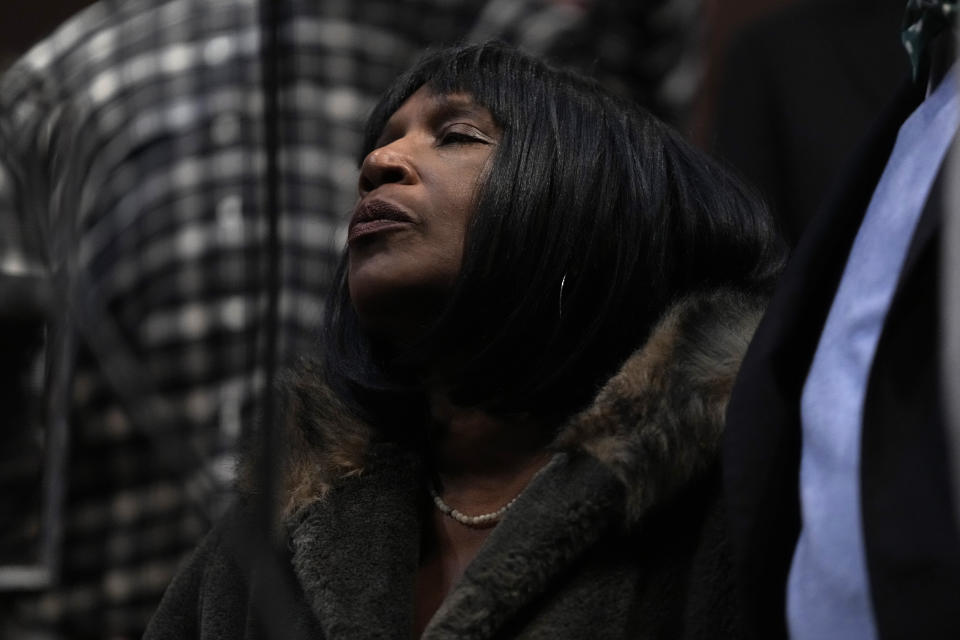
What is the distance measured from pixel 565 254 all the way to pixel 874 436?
54 cm

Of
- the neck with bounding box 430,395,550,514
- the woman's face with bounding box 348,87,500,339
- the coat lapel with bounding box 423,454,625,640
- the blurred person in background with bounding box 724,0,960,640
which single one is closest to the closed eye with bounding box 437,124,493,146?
the woman's face with bounding box 348,87,500,339

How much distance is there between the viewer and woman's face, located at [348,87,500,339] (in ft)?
4.52

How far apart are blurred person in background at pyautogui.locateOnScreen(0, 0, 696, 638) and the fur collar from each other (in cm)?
52

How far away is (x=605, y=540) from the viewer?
1.23 m

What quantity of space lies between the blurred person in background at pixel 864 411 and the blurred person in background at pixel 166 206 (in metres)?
0.81

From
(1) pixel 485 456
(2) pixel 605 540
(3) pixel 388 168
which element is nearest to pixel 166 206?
(3) pixel 388 168

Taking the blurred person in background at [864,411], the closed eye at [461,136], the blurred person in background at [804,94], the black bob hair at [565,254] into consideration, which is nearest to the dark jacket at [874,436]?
the blurred person in background at [864,411]

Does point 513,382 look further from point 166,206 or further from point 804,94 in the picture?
point 166,206

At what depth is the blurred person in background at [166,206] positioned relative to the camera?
175 cm

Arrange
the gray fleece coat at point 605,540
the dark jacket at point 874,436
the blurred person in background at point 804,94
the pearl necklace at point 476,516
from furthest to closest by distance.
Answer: the blurred person in background at point 804,94, the pearl necklace at point 476,516, the gray fleece coat at point 605,540, the dark jacket at point 874,436

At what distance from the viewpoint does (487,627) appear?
3.87 ft

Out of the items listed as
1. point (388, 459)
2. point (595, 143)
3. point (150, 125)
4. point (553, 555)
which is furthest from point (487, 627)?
point (150, 125)

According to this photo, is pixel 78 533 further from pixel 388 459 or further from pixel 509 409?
pixel 509 409

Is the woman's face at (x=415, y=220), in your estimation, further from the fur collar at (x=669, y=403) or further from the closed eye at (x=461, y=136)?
the fur collar at (x=669, y=403)
